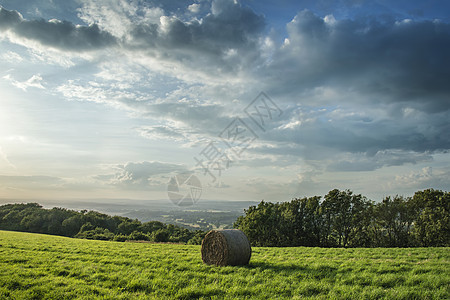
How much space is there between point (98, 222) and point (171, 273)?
71.0 metres

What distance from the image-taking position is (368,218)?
3847cm

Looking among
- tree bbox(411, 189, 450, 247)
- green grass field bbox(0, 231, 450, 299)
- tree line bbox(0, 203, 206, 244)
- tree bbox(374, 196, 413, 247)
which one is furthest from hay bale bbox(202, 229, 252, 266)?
tree line bbox(0, 203, 206, 244)

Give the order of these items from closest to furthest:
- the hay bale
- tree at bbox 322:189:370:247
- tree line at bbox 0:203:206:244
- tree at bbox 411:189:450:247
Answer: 1. the hay bale
2. tree at bbox 411:189:450:247
3. tree at bbox 322:189:370:247
4. tree line at bbox 0:203:206:244

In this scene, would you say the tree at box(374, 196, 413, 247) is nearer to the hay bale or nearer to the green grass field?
the green grass field

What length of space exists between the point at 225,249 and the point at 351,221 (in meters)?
34.6

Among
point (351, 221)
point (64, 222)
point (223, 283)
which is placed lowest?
point (64, 222)

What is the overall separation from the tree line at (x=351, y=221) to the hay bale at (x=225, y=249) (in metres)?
32.4

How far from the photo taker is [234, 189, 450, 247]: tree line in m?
32.6

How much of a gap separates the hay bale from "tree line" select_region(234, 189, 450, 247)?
3241cm

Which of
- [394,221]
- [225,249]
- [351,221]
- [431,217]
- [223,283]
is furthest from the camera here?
[351,221]

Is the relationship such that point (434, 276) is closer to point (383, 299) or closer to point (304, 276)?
point (383, 299)

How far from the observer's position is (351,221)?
39.3 meters

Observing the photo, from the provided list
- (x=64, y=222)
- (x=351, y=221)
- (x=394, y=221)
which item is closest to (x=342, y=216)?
(x=351, y=221)

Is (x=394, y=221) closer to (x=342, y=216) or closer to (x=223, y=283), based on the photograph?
(x=342, y=216)
